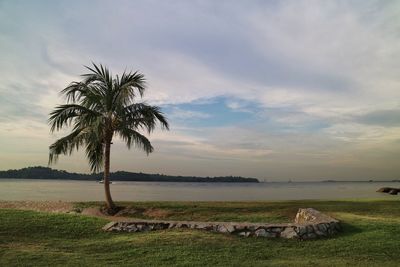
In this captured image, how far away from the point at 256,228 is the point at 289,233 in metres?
1.00

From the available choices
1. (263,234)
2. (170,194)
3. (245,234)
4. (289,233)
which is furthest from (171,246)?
(170,194)

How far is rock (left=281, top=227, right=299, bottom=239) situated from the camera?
12141 millimetres

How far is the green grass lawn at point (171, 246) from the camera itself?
9719 mm

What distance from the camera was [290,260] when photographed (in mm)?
9961

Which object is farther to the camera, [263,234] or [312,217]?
[312,217]

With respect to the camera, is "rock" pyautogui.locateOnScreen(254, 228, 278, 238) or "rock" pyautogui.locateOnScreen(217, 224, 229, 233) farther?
"rock" pyautogui.locateOnScreen(217, 224, 229, 233)

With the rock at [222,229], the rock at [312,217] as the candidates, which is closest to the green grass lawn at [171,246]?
the rock at [222,229]

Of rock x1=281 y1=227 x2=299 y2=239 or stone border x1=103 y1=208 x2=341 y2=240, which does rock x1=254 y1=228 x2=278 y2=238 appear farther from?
rock x1=281 y1=227 x2=299 y2=239

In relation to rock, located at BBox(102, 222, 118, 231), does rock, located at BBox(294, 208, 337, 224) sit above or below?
above

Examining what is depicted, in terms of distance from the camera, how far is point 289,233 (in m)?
12.2

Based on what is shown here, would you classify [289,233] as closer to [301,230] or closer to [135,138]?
[301,230]

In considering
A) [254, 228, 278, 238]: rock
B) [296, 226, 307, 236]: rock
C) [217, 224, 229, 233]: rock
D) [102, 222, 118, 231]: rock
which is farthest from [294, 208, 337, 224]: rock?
[102, 222, 118, 231]: rock

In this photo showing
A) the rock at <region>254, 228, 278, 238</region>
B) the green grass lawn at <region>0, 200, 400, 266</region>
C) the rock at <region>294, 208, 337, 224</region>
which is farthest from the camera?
the rock at <region>294, 208, 337, 224</region>

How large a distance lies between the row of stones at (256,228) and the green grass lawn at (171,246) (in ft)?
1.09
